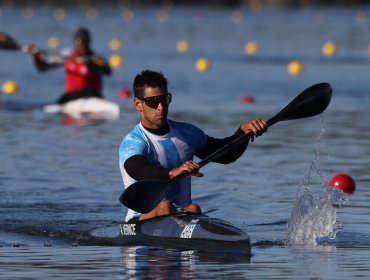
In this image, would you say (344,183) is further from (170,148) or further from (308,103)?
(170,148)

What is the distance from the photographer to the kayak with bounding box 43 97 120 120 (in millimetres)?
24453

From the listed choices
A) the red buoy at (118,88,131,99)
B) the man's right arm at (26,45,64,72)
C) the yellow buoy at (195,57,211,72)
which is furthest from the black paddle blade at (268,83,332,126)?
the yellow buoy at (195,57,211,72)

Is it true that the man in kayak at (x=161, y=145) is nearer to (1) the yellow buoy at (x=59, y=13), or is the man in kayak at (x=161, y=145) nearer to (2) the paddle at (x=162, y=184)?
(2) the paddle at (x=162, y=184)

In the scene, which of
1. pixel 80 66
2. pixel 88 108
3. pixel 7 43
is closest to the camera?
pixel 80 66

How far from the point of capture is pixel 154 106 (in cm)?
1129

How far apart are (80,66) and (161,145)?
1305 cm

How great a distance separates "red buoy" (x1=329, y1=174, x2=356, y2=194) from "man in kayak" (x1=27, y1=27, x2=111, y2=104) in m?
8.66

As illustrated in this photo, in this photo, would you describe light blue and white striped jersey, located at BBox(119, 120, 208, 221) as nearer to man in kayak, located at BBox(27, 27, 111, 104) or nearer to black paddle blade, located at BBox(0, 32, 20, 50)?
man in kayak, located at BBox(27, 27, 111, 104)

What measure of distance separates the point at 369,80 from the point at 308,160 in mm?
13584

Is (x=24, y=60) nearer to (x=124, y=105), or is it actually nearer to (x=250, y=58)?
(x=250, y=58)

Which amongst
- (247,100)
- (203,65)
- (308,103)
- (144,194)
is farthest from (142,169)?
(203,65)

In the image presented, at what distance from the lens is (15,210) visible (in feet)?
48.3

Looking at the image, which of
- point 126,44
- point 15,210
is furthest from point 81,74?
point 126,44

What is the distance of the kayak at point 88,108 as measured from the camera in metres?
24.5
